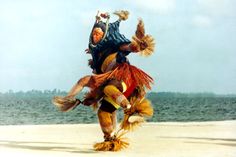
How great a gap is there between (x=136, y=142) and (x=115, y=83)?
1157 millimetres

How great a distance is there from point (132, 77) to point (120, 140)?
671 millimetres

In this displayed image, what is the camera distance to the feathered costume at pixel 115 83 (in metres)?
5.36

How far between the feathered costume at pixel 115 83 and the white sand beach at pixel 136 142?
0.99 feet

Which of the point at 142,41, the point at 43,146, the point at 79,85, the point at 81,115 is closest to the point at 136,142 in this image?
the point at 43,146

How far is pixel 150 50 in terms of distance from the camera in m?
5.34

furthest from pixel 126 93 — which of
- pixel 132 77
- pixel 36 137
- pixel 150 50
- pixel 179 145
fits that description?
pixel 36 137

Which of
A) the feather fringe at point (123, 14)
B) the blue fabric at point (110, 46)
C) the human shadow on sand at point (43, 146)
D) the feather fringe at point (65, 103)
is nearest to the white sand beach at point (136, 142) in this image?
the human shadow on sand at point (43, 146)

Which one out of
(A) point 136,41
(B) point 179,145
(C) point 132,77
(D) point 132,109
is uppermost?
(A) point 136,41

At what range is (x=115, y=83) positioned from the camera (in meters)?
5.45

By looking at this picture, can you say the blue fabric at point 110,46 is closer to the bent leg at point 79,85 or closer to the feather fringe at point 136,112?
the bent leg at point 79,85

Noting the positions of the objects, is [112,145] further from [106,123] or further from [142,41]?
[142,41]

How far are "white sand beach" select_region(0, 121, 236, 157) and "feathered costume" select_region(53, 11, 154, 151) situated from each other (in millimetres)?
303

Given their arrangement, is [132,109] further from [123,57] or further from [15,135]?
[15,135]

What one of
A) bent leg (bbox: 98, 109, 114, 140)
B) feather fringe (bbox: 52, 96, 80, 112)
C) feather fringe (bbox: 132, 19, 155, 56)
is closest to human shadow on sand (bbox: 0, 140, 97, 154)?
bent leg (bbox: 98, 109, 114, 140)
